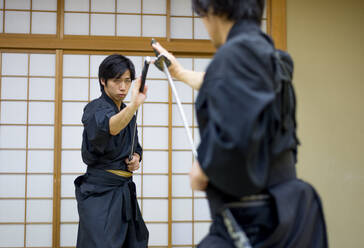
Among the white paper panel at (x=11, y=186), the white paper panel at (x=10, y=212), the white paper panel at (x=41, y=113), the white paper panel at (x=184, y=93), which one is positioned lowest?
the white paper panel at (x=10, y=212)

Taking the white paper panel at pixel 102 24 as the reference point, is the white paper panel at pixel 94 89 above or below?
below

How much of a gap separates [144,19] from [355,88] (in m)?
2.13

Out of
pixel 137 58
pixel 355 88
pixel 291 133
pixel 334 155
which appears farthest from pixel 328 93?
pixel 291 133

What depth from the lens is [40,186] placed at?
4.02m

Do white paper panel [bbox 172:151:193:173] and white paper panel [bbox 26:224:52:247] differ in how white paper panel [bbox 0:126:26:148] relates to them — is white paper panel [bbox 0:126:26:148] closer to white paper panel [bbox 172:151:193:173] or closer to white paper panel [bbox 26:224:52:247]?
white paper panel [bbox 26:224:52:247]

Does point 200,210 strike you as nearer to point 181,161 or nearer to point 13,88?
point 181,161

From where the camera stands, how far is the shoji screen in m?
4.00

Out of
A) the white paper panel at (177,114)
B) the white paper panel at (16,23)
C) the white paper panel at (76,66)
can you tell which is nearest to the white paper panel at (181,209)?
the white paper panel at (177,114)

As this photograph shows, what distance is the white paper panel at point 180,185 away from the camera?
411cm

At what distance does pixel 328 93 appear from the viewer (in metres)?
4.13

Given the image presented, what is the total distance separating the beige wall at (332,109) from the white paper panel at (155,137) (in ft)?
4.23

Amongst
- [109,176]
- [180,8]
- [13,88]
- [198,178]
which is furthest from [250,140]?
[13,88]

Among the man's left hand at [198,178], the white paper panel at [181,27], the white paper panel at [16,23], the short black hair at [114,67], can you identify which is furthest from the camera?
the white paper panel at [181,27]

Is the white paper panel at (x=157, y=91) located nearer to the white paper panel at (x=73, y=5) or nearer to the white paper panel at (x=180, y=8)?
the white paper panel at (x=180, y=8)
